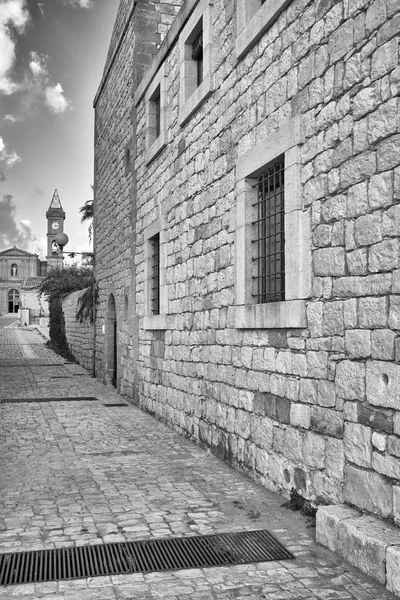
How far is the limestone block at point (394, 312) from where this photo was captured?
12.1 feet

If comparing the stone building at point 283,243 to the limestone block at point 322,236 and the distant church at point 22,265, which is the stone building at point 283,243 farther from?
the distant church at point 22,265

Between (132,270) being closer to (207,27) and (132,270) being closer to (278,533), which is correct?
(207,27)

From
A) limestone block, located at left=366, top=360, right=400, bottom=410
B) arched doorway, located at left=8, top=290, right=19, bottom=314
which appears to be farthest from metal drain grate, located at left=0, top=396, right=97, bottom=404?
arched doorway, located at left=8, top=290, right=19, bottom=314

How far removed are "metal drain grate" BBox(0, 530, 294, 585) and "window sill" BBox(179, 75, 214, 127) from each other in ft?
16.6

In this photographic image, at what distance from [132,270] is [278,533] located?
788 cm

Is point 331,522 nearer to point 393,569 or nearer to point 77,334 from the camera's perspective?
point 393,569

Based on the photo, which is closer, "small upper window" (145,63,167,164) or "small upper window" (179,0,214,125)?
"small upper window" (179,0,214,125)

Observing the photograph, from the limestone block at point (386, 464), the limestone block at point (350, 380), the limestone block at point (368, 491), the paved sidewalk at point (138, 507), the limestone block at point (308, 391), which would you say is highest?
the limestone block at point (350, 380)

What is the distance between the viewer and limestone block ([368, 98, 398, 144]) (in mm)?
3764

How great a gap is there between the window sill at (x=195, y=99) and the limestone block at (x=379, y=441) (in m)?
4.74

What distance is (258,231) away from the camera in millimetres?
6078

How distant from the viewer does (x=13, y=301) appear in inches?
3452

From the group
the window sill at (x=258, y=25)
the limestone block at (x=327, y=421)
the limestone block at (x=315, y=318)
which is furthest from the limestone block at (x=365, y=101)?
the limestone block at (x=327, y=421)

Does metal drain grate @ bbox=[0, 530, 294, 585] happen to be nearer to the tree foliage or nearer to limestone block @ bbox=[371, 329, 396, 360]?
limestone block @ bbox=[371, 329, 396, 360]
